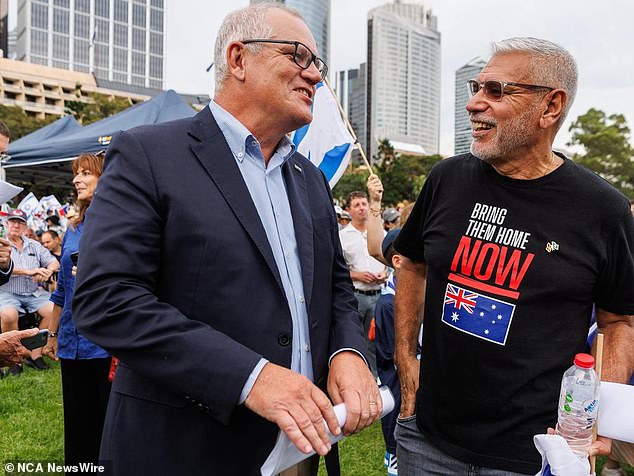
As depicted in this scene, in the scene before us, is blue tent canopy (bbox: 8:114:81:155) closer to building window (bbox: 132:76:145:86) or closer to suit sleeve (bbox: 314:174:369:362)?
suit sleeve (bbox: 314:174:369:362)

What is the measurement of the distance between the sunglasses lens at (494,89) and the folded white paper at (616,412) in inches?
41.3

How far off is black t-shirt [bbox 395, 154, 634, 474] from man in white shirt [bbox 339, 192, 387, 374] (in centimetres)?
426

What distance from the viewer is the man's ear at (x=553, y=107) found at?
80.7 inches

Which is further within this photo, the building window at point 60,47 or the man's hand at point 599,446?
the building window at point 60,47

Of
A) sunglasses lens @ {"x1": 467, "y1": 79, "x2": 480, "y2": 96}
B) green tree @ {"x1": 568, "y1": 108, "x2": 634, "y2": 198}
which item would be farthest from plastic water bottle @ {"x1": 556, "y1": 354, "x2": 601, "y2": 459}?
green tree @ {"x1": 568, "y1": 108, "x2": 634, "y2": 198}

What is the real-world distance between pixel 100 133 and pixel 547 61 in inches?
335

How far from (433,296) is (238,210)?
967mm

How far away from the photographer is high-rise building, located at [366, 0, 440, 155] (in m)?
145

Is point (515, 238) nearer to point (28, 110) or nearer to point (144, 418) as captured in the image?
point (144, 418)

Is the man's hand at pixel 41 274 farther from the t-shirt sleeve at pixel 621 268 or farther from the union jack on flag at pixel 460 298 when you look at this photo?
the t-shirt sleeve at pixel 621 268

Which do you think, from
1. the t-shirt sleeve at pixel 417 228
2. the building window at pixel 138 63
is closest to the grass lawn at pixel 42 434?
the t-shirt sleeve at pixel 417 228

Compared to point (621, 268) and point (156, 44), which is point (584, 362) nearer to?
point (621, 268)

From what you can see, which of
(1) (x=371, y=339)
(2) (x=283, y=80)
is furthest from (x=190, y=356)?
(1) (x=371, y=339)

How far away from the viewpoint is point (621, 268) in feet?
6.24
